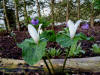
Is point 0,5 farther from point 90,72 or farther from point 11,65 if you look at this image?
point 90,72

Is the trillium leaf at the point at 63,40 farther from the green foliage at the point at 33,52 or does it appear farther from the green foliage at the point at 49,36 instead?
the green foliage at the point at 33,52

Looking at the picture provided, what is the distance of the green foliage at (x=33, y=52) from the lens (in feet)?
2.72

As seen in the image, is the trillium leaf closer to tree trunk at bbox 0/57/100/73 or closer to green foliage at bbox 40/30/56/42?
green foliage at bbox 40/30/56/42

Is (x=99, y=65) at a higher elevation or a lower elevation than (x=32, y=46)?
lower

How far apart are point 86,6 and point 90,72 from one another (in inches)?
260

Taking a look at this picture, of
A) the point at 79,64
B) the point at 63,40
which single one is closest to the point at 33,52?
the point at 63,40

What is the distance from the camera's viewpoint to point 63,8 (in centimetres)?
838

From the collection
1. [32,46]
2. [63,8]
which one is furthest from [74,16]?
[32,46]

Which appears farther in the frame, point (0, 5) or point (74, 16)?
A: point (74, 16)

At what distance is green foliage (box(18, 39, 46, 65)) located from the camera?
83 cm

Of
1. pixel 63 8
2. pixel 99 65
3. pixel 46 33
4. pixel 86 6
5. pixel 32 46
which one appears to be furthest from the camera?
pixel 63 8

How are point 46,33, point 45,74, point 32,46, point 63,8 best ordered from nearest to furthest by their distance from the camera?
point 32,46
point 46,33
point 45,74
point 63,8

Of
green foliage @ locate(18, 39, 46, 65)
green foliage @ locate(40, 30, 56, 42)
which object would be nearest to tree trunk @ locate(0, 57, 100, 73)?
green foliage @ locate(40, 30, 56, 42)

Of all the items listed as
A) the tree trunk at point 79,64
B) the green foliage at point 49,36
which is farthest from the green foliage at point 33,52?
the tree trunk at point 79,64
